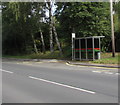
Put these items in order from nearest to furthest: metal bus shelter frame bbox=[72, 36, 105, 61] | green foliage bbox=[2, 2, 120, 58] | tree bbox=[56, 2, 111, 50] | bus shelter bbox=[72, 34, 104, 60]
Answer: metal bus shelter frame bbox=[72, 36, 105, 61] → bus shelter bbox=[72, 34, 104, 60] → tree bbox=[56, 2, 111, 50] → green foliage bbox=[2, 2, 120, 58]

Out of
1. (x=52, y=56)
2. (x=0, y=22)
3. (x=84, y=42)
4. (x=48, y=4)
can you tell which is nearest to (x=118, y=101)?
(x=84, y=42)

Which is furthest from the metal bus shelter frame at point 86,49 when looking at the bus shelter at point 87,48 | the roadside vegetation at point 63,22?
the roadside vegetation at point 63,22

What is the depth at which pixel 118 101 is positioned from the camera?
6.25 m

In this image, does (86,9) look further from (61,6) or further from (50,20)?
(50,20)

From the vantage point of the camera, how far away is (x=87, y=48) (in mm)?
21875

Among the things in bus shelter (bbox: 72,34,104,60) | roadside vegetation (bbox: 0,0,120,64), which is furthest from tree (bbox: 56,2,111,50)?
bus shelter (bbox: 72,34,104,60)

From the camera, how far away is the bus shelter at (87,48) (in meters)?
21.1

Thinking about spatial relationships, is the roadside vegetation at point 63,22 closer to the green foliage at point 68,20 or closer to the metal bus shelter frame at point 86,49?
the green foliage at point 68,20

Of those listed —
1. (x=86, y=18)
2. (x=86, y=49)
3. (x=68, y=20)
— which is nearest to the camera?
(x=86, y=49)

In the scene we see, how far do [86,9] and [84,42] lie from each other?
361 centimetres

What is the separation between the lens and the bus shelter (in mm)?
21094

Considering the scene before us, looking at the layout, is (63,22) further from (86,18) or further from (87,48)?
(87,48)

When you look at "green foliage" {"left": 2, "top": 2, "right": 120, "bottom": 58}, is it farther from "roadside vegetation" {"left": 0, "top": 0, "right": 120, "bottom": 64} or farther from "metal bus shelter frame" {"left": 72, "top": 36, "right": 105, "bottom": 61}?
"metal bus shelter frame" {"left": 72, "top": 36, "right": 105, "bottom": 61}

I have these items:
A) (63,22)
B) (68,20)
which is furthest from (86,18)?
(63,22)
